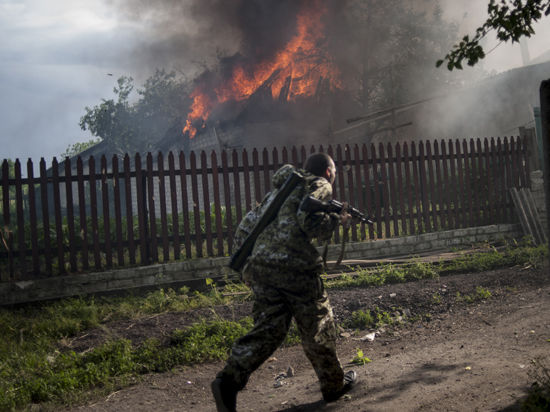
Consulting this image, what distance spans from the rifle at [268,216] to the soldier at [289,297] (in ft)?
0.15

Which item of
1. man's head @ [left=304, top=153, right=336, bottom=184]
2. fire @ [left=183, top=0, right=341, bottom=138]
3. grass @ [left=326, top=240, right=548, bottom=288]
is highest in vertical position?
fire @ [left=183, top=0, right=341, bottom=138]

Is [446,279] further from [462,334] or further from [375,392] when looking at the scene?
[375,392]

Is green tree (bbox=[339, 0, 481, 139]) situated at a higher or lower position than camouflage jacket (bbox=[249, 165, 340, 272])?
higher

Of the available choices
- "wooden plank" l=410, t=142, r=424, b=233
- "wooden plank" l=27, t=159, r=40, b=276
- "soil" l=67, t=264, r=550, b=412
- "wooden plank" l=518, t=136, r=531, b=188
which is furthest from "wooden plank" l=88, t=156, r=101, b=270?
"wooden plank" l=518, t=136, r=531, b=188

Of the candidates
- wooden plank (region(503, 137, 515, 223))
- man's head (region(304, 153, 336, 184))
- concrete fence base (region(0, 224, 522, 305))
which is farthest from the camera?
wooden plank (region(503, 137, 515, 223))

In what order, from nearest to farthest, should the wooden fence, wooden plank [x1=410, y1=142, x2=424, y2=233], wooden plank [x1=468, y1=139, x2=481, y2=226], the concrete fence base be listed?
the concrete fence base, the wooden fence, wooden plank [x1=410, y1=142, x2=424, y2=233], wooden plank [x1=468, y1=139, x2=481, y2=226]

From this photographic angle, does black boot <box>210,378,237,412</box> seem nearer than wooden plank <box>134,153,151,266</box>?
Yes

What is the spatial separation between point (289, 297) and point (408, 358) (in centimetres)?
170

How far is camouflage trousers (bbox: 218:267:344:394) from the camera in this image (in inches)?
115

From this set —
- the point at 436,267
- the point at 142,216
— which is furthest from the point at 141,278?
the point at 436,267

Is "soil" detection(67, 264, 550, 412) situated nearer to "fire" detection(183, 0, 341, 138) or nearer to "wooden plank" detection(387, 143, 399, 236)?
"wooden plank" detection(387, 143, 399, 236)

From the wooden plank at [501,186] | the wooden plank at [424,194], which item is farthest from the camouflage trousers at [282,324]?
the wooden plank at [501,186]

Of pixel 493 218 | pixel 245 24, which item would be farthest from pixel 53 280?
pixel 245 24

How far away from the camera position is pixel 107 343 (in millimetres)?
4633
